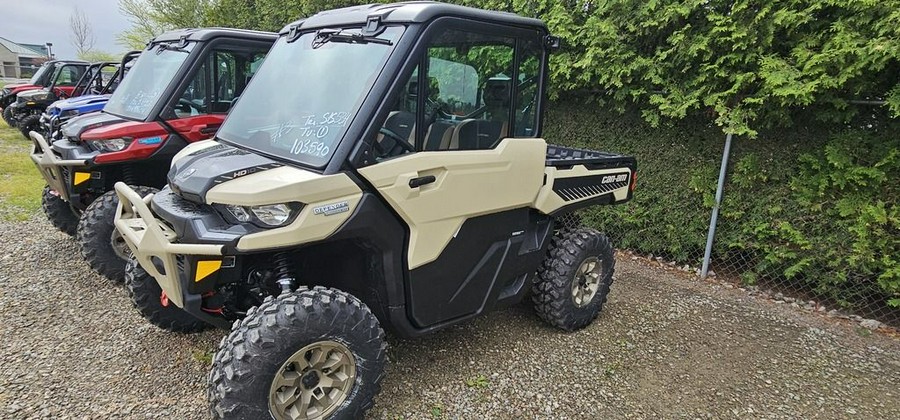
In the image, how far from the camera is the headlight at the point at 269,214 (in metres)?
2.26

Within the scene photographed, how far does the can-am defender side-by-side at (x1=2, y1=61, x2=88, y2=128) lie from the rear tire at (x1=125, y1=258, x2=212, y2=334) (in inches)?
405

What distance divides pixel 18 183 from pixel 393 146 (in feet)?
25.7

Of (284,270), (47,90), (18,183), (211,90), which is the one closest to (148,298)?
(284,270)

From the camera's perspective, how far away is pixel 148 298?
3.08 metres

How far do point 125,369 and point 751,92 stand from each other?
5154 millimetres

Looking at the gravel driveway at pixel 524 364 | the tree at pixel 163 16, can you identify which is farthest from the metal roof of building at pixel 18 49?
the gravel driveway at pixel 524 364

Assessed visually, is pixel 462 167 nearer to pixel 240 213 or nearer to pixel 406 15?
pixel 406 15

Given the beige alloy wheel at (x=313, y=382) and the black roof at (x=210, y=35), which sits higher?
the black roof at (x=210, y=35)

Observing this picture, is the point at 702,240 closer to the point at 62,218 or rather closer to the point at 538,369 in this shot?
the point at 538,369

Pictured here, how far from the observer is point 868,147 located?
4105mm

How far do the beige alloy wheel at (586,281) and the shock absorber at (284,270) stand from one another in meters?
2.11

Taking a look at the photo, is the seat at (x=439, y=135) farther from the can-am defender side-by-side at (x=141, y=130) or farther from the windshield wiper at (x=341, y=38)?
the can-am defender side-by-side at (x=141, y=130)

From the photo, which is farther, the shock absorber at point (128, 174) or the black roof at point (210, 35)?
the black roof at point (210, 35)

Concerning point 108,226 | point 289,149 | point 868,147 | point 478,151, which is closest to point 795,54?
point 868,147
